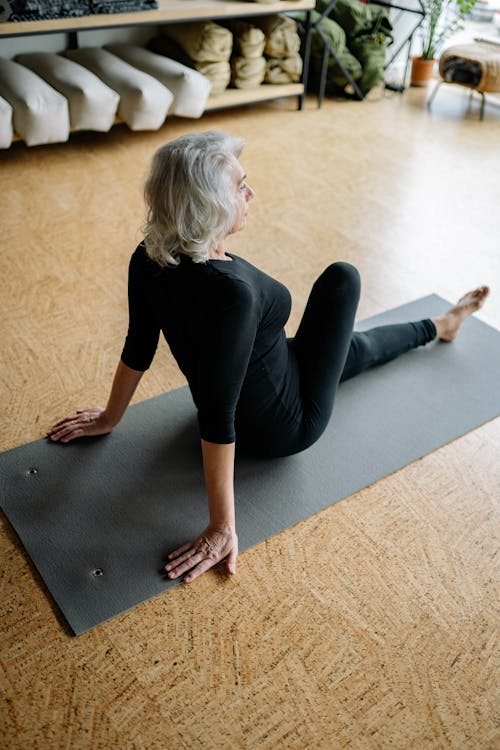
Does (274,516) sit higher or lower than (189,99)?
lower

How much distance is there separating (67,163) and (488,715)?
10.5ft

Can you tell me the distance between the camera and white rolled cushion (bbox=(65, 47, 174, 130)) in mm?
3662

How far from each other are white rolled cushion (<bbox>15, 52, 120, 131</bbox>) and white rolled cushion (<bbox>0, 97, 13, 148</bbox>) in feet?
1.04

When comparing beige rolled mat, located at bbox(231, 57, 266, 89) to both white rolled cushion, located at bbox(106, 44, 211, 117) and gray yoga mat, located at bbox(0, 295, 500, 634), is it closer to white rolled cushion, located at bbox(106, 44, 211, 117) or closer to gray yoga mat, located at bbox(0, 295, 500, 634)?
white rolled cushion, located at bbox(106, 44, 211, 117)

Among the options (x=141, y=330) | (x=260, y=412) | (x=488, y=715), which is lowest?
(x=488, y=715)

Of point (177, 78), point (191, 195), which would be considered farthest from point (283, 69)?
point (191, 195)

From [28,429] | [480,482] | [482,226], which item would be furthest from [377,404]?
[482,226]

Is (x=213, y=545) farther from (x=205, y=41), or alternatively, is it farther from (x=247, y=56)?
(x=247, y=56)

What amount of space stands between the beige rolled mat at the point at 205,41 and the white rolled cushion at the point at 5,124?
1.16 metres

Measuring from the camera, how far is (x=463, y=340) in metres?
2.64

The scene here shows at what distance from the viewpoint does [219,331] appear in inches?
58.4

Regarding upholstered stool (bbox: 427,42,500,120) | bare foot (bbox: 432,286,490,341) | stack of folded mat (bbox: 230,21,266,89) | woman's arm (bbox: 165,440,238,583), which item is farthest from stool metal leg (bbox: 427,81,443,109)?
woman's arm (bbox: 165,440,238,583)

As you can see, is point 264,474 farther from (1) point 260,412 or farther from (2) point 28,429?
(2) point 28,429

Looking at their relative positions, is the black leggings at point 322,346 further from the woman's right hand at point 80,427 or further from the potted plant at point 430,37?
the potted plant at point 430,37
